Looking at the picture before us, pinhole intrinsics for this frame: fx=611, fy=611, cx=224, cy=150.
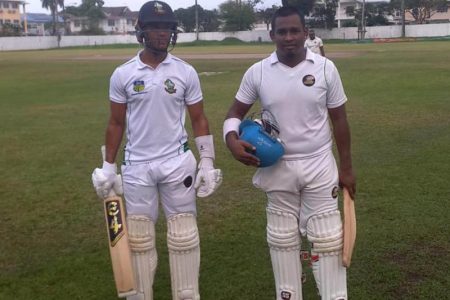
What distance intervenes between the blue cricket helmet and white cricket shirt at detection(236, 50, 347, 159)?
69 mm

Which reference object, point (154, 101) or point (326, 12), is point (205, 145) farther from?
point (326, 12)

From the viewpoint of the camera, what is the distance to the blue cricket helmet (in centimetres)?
360

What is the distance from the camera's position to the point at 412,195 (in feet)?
22.1

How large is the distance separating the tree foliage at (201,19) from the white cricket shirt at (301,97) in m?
93.8

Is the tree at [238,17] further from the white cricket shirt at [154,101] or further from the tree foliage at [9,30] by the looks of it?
the white cricket shirt at [154,101]

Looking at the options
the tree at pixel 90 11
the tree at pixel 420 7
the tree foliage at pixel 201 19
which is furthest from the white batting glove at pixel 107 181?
the tree at pixel 90 11

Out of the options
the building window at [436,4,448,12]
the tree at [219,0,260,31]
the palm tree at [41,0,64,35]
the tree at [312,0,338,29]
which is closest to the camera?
→ the tree at [312,0,338,29]

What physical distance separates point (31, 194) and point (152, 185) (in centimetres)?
397

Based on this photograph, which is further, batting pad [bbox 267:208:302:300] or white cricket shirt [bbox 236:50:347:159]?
batting pad [bbox 267:208:302:300]

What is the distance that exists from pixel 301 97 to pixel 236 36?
271 ft

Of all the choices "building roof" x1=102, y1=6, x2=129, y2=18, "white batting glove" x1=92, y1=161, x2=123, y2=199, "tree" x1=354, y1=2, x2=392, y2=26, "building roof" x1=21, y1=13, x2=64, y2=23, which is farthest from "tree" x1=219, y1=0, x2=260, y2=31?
"white batting glove" x1=92, y1=161, x2=123, y2=199

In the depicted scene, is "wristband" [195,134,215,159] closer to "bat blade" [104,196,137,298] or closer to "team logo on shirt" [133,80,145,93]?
"team logo on shirt" [133,80,145,93]

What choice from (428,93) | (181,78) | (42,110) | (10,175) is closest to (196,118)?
(181,78)

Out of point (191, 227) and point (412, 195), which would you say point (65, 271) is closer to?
point (191, 227)
